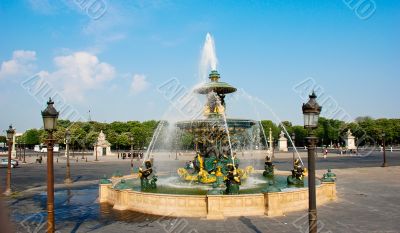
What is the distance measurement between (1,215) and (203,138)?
66.3 ft

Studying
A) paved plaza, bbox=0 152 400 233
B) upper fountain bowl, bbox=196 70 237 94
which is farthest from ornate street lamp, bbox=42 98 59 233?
upper fountain bowl, bbox=196 70 237 94

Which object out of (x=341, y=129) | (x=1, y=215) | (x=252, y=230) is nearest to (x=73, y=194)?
(x=252, y=230)

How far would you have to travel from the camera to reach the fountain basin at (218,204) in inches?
523

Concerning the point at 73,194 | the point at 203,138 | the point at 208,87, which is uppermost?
the point at 208,87

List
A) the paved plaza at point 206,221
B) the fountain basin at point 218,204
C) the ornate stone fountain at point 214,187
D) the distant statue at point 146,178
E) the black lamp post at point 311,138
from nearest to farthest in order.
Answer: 1. the black lamp post at point 311,138
2. the paved plaza at point 206,221
3. the fountain basin at point 218,204
4. the ornate stone fountain at point 214,187
5. the distant statue at point 146,178

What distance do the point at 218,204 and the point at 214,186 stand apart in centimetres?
67

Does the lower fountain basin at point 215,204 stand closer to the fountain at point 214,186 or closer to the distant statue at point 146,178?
the fountain at point 214,186

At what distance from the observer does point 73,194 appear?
2019 cm

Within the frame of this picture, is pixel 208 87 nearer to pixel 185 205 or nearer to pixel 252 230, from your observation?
pixel 185 205

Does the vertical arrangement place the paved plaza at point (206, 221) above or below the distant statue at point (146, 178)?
below

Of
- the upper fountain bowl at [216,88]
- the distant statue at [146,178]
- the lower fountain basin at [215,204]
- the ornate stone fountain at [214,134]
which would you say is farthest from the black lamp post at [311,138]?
the upper fountain bowl at [216,88]

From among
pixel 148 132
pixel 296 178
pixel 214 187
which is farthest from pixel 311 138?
pixel 148 132

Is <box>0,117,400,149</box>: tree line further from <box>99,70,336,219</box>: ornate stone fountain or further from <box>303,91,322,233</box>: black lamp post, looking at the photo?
<box>303,91,322,233</box>: black lamp post

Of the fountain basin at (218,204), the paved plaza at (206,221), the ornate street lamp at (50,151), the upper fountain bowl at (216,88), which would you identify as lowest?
the paved plaza at (206,221)
